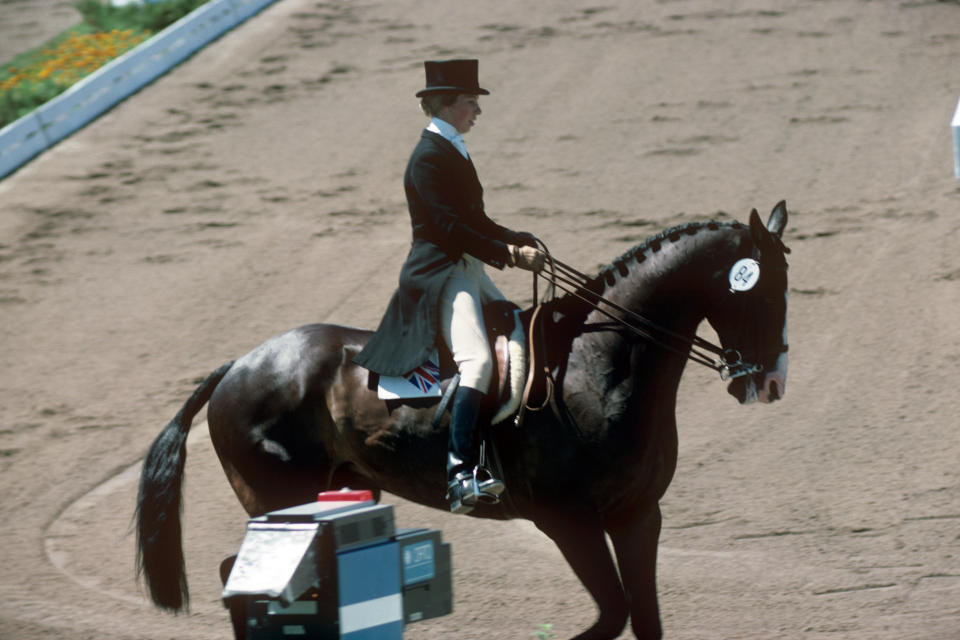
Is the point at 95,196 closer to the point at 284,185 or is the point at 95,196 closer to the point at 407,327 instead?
the point at 284,185

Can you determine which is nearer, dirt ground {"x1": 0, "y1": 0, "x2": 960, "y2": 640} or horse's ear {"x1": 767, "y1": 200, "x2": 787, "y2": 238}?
horse's ear {"x1": 767, "y1": 200, "x2": 787, "y2": 238}

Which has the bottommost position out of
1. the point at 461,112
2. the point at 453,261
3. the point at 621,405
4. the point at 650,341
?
the point at 621,405

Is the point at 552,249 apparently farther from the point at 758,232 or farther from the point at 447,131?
the point at 758,232

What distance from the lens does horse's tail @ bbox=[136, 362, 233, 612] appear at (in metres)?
6.40

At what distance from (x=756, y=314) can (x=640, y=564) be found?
1.23 metres

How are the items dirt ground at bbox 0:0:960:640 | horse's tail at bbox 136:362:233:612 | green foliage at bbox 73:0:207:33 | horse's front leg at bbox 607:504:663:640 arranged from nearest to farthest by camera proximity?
horse's front leg at bbox 607:504:663:640
horse's tail at bbox 136:362:233:612
dirt ground at bbox 0:0:960:640
green foliage at bbox 73:0:207:33

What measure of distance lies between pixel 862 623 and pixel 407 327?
282 centimetres

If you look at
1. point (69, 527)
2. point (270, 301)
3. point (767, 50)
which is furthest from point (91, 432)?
point (767, 50)

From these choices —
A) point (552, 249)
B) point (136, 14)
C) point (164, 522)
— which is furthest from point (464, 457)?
point (136, 14)

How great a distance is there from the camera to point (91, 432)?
1056cm

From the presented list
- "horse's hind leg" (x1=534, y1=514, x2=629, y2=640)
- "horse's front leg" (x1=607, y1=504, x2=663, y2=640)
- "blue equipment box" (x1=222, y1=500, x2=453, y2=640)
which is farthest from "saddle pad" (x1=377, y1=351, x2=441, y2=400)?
"horse's front leg" (x1=607, y1=504, x2=663, y2=640)

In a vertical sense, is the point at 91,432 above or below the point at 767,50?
below

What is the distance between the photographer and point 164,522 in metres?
6.39

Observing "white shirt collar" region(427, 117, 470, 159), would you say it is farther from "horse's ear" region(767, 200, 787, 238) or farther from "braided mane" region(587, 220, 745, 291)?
"horse's ear" region(767, 200, 787, 238)
